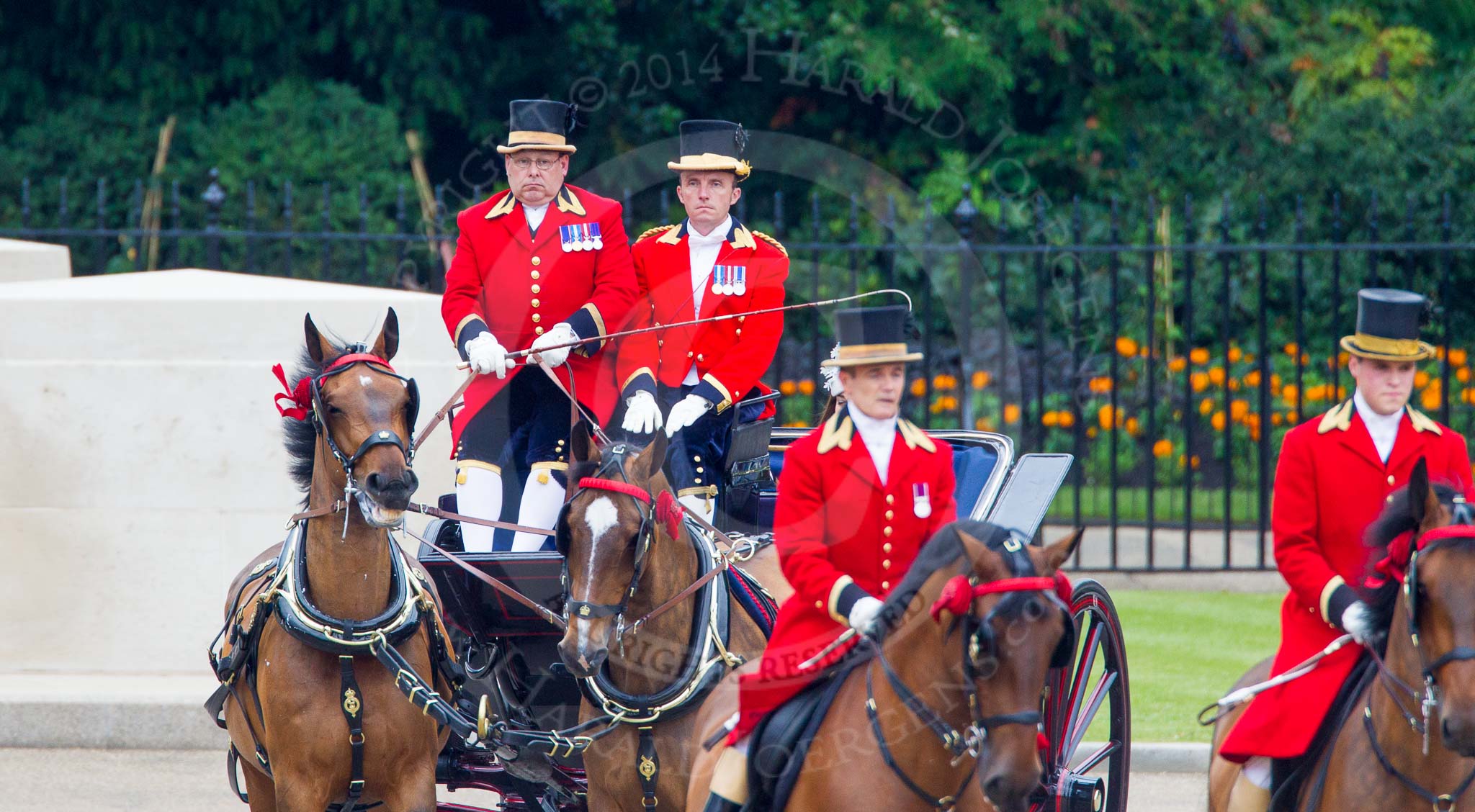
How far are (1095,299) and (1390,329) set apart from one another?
8.93 meters

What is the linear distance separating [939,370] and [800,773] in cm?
922

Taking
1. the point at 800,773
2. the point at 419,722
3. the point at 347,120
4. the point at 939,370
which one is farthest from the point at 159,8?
the point at 800,773

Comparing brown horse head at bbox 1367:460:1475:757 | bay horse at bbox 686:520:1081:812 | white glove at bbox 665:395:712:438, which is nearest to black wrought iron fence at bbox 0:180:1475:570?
white glove at bbox 665:395:712:438

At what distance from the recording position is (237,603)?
5441 mm

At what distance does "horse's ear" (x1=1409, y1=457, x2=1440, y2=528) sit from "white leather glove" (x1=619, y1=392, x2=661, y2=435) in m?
2.27

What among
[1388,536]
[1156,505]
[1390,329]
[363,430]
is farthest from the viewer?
[1156,505]

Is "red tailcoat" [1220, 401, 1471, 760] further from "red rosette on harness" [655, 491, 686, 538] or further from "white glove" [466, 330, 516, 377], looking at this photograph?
"white glove" [466, 330, 516, 377]

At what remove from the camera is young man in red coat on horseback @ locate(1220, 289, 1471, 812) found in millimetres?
4324

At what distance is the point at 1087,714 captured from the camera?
5426mm

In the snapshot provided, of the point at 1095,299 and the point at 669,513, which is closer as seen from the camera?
the point at 669,513

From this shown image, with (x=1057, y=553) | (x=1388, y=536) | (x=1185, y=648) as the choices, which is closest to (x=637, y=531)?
(x=1057, y=553)

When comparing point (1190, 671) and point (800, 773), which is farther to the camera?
point (1190, 671)

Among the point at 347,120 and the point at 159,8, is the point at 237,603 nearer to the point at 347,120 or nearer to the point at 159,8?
the point at 347,120

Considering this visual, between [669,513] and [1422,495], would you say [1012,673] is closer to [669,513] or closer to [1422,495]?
[1422,495]
